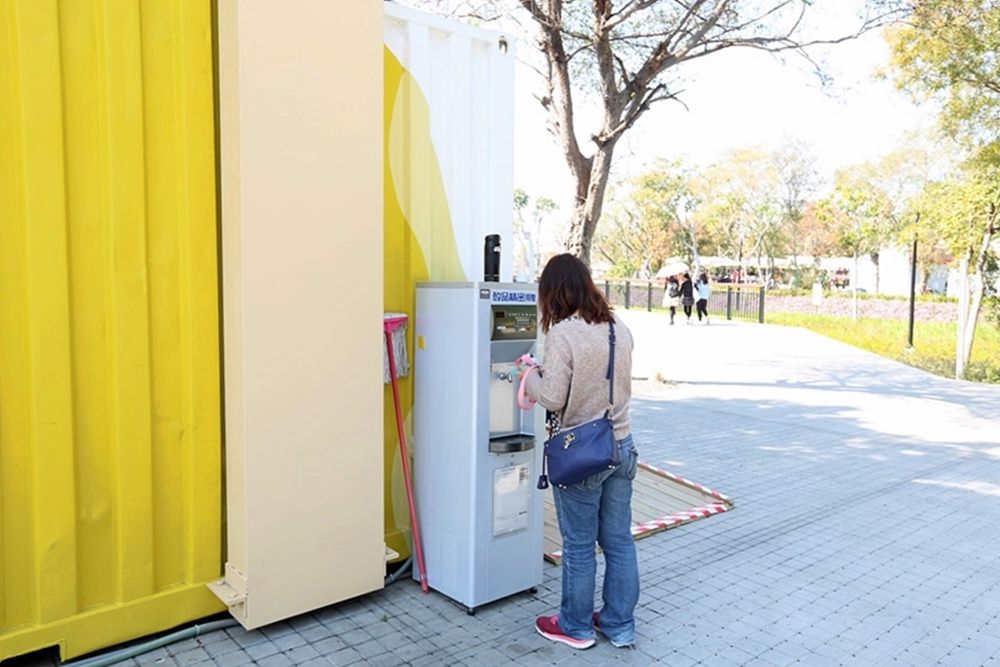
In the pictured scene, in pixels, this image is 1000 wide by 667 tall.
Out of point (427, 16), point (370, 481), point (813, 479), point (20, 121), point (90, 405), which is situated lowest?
point (813, 479)

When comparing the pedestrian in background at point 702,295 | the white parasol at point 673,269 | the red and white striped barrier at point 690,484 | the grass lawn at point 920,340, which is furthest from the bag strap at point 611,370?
the white parasol at point 673,269

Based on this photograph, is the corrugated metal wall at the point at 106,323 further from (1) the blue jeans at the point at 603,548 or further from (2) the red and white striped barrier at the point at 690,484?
(2) the red and white striped barrier at the point at 690,484

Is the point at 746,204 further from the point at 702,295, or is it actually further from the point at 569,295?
the point at 569,295

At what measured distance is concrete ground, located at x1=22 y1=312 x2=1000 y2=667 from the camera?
337 centimetres

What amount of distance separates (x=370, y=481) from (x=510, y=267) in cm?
172

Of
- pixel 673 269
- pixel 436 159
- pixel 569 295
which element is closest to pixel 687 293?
pixel 673 269

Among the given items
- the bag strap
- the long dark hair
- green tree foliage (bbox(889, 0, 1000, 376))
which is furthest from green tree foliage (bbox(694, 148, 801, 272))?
the bag strap

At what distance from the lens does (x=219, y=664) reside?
313 cm

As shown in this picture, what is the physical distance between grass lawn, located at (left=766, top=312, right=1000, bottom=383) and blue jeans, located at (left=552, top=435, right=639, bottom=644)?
15400 mm

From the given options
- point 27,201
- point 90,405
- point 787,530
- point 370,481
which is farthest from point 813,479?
point 27,201

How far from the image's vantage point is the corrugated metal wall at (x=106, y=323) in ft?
9.34

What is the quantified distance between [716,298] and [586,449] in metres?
26.5

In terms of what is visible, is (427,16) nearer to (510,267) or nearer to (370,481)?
(510,267)

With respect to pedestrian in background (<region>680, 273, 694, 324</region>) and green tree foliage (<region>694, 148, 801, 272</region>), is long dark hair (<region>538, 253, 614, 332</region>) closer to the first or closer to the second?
pedestrian in background (<region>680, 273, 694, 324</region>)
